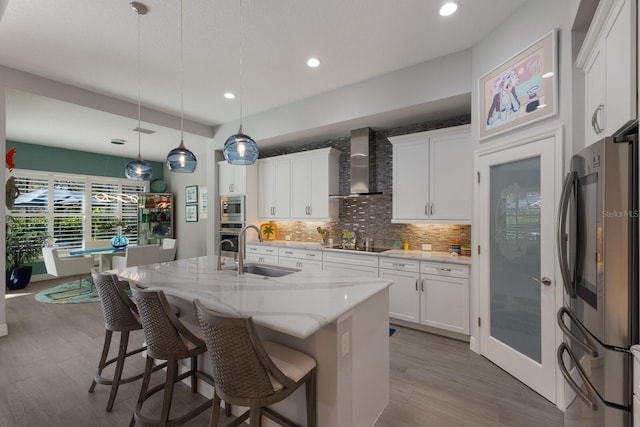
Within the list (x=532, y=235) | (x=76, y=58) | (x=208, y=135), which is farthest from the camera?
(x=208, y=135)

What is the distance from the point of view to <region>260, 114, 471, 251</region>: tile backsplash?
383 centimetres

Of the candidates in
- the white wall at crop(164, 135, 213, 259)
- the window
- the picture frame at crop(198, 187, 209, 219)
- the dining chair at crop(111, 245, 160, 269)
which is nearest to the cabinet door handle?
the dining chair at crop(111, 245, 160, 269)

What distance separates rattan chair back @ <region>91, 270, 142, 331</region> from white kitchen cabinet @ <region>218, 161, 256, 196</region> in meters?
3.25

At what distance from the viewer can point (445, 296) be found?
10.7 feet

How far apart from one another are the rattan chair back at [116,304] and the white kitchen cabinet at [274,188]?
10.2 ft

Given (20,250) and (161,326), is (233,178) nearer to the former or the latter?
(161,326)

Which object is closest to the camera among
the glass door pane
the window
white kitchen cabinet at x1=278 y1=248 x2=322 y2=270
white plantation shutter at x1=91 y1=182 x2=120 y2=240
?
the glass door pane

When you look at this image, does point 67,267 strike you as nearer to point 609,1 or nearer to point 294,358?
point 294,358

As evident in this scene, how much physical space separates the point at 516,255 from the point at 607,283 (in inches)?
53.0

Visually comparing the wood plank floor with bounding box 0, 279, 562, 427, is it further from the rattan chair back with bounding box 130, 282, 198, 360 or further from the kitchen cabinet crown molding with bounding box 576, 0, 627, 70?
the kitchen cabinet crown molding with bounding box 576, 0, 627, 70

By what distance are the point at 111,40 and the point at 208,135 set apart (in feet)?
8.93

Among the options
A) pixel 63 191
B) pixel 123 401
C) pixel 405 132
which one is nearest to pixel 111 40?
pixel 123 401

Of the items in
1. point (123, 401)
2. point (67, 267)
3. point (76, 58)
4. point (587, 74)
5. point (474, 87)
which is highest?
point (76, 58)

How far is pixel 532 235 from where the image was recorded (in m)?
2.37
